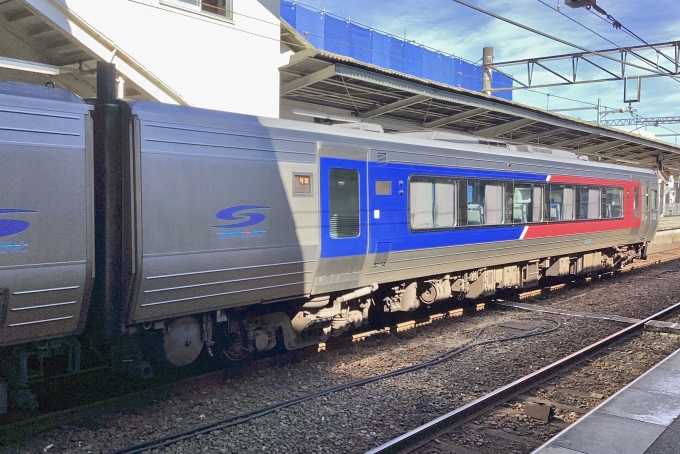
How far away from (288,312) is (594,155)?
75.7 ft

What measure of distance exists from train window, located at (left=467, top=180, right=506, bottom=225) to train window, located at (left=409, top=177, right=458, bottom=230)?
47cm

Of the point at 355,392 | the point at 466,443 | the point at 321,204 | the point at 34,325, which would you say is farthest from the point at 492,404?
the point at 34,325

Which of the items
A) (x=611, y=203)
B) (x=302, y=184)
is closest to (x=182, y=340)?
(x=302, y=184)

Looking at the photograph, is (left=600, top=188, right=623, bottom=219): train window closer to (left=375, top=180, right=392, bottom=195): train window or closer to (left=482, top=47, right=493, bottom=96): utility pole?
(left=482, top=47, right=493, bottom=96): utility pole

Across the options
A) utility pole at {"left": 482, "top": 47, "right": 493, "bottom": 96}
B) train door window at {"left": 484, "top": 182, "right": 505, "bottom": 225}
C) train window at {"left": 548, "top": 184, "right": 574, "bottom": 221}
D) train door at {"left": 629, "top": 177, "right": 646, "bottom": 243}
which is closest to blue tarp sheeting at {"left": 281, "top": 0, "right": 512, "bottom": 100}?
utility pole at {"left": 482, "top": 47, "right": 493, "bottom": 96}

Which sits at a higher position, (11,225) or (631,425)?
(11,225)

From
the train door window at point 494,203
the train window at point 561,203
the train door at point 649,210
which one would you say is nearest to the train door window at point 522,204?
the train door window at point 494,203

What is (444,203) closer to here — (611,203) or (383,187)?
(383,187)

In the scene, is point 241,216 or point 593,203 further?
point 593,203

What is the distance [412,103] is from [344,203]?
820 cm

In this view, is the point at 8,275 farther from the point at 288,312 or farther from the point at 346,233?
the point at 346,233

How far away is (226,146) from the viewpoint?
6.20 meters

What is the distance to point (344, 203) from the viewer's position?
7578mm

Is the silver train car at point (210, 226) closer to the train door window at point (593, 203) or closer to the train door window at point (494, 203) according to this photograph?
the train door window at point (494, 203)
